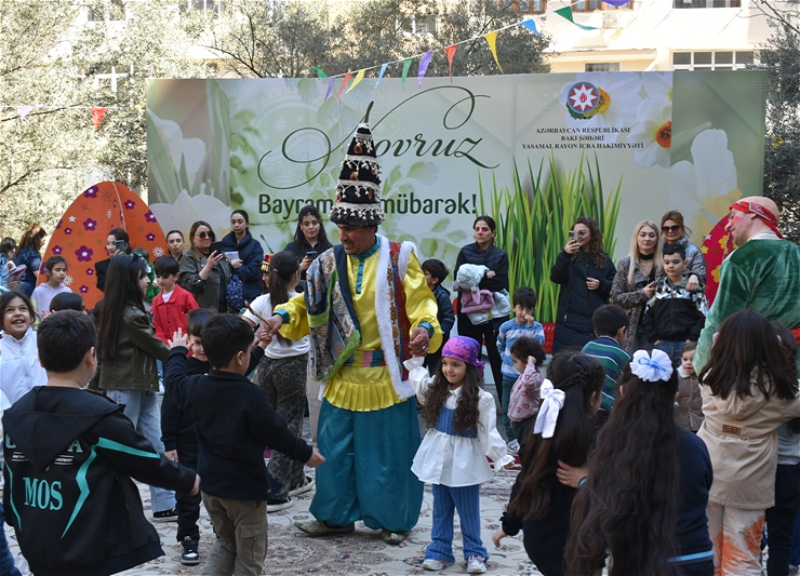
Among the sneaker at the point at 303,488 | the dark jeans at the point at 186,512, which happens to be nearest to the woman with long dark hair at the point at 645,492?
the dark jeans at the point at 186,512

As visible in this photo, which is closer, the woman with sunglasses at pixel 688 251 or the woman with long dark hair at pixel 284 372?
the woman with long dark hair at pixel 284 372

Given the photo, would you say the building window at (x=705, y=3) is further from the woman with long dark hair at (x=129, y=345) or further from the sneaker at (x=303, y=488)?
the woman with long dark hair at (x=129, y=345)

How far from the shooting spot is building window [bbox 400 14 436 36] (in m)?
19.3

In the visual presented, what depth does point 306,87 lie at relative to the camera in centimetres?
1020

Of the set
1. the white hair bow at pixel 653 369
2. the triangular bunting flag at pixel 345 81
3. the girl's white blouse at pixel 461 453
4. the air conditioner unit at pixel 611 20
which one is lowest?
the girl's white blouse at pixel 461 453

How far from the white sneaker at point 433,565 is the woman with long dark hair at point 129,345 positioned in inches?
73.3

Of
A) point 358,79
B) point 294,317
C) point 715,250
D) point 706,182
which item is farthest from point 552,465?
point 358,79

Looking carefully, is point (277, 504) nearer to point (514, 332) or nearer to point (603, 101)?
point (514, 332)

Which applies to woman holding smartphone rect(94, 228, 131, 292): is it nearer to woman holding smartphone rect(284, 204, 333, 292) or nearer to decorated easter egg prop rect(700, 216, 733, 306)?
woman holding smartphone rect(284, 204, 333, 292)

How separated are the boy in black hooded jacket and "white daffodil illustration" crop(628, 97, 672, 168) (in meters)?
7.46

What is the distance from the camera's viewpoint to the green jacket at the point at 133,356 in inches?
226

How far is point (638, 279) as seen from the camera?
24.7ft

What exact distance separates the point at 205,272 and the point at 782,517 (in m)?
5.63

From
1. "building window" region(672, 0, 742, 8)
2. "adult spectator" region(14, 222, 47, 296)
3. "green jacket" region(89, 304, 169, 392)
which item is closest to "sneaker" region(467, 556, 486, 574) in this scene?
"green jacket" region(89, 304, 169, 392)
